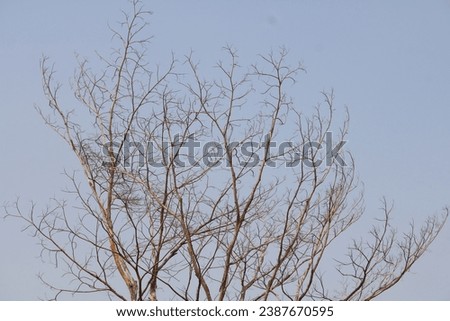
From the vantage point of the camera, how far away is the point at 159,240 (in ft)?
12.4

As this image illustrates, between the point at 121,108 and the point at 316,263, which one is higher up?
the point at 121,108

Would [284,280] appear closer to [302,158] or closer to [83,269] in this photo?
[302,158]

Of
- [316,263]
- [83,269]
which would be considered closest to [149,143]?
[83,269]

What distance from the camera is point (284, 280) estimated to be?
12.1 feet

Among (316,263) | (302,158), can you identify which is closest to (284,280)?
(316,263)
